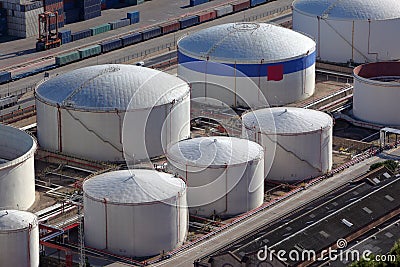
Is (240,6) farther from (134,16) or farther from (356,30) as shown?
(356,30)

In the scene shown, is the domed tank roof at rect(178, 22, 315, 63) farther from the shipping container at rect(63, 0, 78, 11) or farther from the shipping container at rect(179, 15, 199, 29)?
the shipping container at rect(63, 0, 78, 11)

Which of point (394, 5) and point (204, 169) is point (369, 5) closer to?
point (394, 5)

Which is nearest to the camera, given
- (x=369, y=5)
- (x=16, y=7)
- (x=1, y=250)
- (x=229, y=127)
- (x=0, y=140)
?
(x=1, y=250)

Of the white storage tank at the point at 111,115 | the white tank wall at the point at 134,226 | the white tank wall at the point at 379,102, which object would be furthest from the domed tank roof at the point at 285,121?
the white tank wall at the point at 134,226

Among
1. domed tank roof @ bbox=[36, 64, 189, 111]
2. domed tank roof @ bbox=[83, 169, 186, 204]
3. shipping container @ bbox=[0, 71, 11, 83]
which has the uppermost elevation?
domed tank roof @ bbox=[36, 64, 189, 111]

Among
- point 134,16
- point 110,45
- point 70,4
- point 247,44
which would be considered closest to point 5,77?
point 110,45

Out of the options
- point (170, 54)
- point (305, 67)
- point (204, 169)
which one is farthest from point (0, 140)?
point (170, 54)

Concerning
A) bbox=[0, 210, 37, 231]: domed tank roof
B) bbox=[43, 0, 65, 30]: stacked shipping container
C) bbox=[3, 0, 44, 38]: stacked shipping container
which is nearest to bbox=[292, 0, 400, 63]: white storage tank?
bbox=[43, 0, 65, 30]: stacked shipping container
